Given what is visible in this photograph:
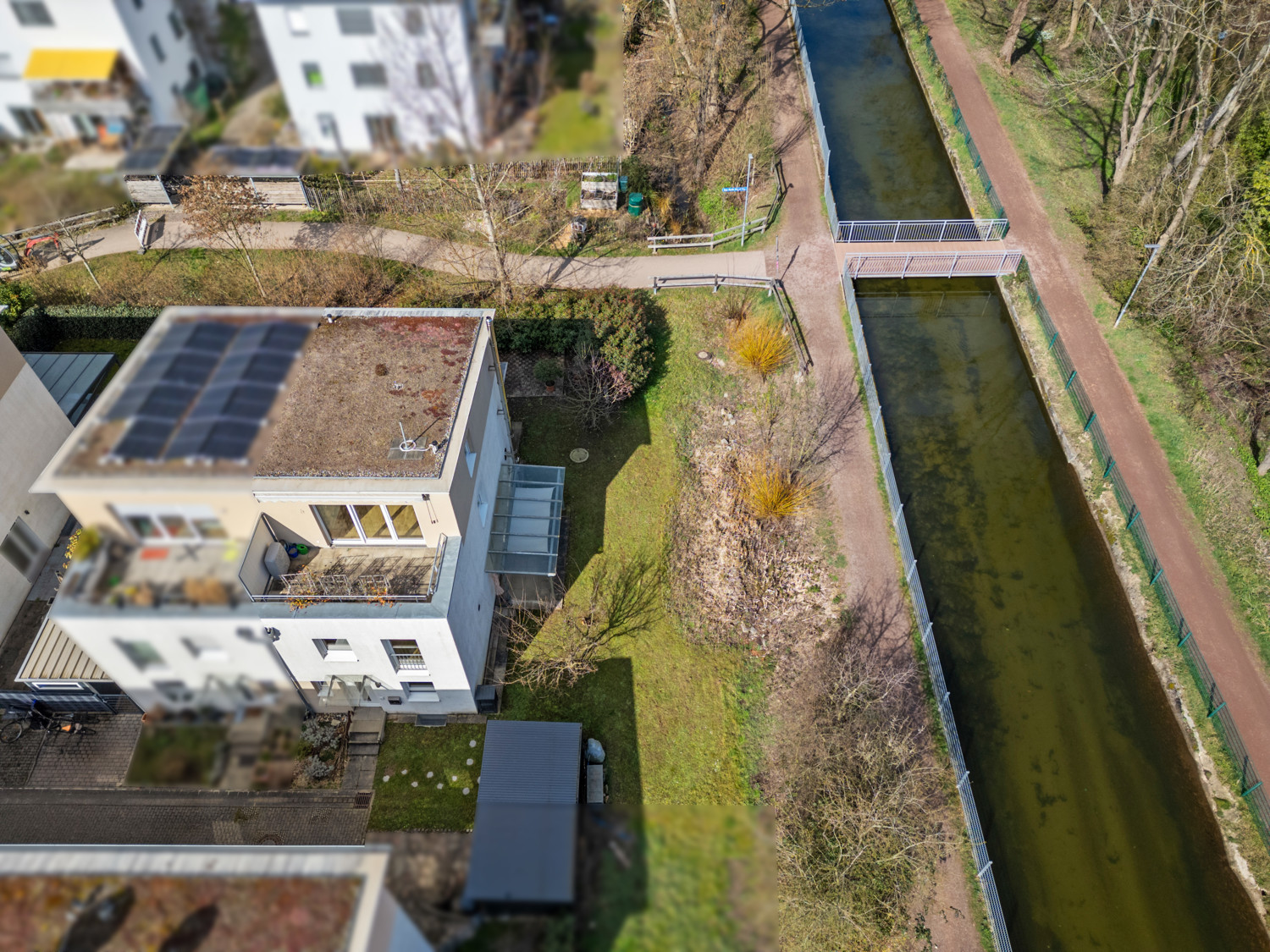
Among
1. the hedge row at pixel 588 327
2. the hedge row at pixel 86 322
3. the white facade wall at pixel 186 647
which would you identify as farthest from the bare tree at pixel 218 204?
the white facade wall at pixel 186 647

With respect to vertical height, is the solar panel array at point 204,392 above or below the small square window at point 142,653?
above

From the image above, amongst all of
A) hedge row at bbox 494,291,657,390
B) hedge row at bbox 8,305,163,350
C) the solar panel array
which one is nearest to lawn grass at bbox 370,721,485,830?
hedge row at bbox 494,291,657,390

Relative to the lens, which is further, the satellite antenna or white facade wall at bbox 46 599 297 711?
the satellite antenna

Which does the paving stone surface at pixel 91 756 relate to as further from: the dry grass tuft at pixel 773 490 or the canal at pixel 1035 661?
the canal at pixel 1035 661

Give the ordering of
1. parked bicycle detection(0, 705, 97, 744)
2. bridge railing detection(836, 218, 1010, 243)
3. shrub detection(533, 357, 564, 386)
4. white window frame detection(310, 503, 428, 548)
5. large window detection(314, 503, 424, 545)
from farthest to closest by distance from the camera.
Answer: bridge railing detection(836, 218, 1010, 243) → shrub detection(533, 357, 564, 386) → parked bicycle detection(0, 705, 97, 744) → large window detection(314, 503, 424, 545) → white window frame detection(310, 503, 428, 548)

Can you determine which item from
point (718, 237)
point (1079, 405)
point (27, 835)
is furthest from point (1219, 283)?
point (27, 835)

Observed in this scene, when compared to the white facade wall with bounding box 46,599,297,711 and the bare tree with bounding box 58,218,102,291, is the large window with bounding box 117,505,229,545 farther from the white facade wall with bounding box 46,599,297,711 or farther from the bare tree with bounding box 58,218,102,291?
the bare tree with bounding box 58,218,102,291

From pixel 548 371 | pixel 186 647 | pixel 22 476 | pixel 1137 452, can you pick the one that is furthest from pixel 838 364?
pixel 22 476

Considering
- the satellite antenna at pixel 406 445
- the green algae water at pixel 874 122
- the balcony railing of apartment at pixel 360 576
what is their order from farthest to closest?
the green algae water at pixel 874 122, the balcony railing of apartment at pixel 360 576, the satellite antenna at pixel 406 445

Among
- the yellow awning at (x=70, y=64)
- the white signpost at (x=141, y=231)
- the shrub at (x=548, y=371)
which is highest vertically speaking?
the yellow awning at (x=70, y=64)
